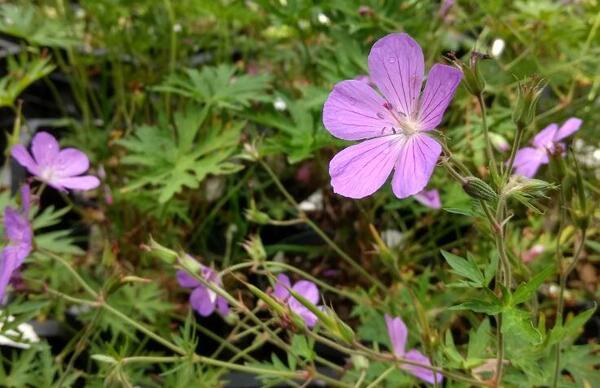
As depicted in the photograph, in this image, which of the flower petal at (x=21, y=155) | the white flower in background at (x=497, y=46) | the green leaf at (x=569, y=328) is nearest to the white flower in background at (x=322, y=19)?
the white flower in background at (x=497, y=46)

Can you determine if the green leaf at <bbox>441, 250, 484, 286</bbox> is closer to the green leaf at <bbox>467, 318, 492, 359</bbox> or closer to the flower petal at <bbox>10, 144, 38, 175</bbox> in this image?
the green leaf at <bbox>467, 318, 492, 359</bbox>

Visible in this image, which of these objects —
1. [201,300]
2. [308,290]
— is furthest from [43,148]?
[308,290]

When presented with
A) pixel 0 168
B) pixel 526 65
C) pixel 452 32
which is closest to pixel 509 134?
pixel 526 65

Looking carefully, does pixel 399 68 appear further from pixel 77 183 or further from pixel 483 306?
pixel 77 183

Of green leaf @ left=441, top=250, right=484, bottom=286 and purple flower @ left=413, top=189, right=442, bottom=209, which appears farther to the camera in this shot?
purple flower @ left=413, top=189, right=442, bottom=209

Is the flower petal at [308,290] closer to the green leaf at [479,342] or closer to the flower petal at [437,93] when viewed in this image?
the green leaf at [479,342]

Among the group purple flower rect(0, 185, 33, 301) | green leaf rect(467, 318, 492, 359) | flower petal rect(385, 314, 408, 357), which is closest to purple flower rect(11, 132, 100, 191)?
purple flower rect(0, 185, 33, 301)

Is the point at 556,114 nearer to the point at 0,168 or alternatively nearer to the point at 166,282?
the point at 166,282
